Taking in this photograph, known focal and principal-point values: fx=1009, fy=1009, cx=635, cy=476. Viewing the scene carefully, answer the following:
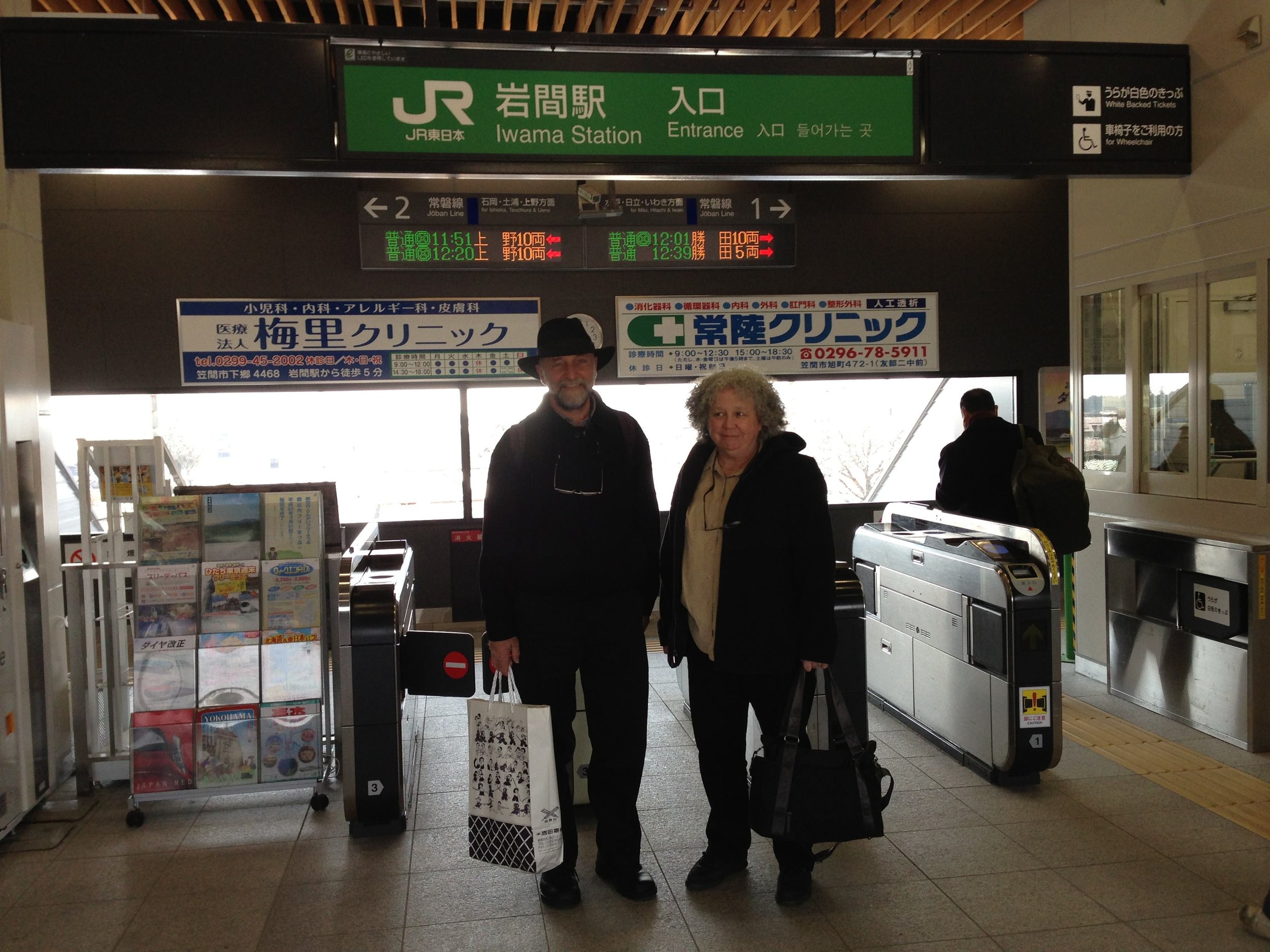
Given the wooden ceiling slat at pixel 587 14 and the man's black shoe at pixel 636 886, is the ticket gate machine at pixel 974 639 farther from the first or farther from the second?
the wooden ceiling slat at pixel 587 14

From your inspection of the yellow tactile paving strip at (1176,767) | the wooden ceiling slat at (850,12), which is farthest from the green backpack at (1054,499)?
the wooden ceiling slat at (850,12)

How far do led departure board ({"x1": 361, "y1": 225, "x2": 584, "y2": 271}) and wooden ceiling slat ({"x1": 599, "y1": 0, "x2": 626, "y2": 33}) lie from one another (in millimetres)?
1190

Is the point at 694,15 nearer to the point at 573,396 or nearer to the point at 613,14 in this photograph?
the point at 613,14

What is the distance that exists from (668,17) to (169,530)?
397 centimetres

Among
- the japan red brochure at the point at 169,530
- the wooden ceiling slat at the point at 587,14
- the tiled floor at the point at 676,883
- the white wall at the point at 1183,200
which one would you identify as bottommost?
the tiled floor at the point at 676,883

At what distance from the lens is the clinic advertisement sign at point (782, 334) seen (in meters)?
7.15

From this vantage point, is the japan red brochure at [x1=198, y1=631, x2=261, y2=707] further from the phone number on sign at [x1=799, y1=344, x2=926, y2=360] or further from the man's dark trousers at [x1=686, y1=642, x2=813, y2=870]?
the phone number on sign at [x1=799, y1=344, x2=926, y2=360]

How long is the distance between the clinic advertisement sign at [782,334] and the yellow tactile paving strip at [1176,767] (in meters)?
3.21

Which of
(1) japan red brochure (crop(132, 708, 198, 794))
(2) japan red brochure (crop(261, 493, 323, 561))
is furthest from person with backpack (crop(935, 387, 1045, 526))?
(1) japan red brochure (crop(132, 708, 198, 794))

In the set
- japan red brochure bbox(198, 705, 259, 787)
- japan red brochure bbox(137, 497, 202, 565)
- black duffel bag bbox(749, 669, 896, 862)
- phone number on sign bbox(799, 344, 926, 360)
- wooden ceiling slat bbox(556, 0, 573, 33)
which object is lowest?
japan red brochure bbox(198, 705, 259, 787)

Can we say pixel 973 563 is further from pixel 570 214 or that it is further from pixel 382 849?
pixel 570 214

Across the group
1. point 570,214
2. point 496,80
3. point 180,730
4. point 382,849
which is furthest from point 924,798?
point 570,214

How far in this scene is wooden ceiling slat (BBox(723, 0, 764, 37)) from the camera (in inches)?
226

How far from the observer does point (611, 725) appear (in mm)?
2922
